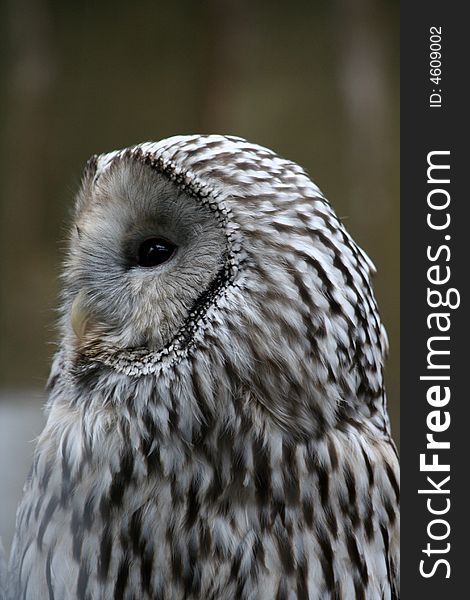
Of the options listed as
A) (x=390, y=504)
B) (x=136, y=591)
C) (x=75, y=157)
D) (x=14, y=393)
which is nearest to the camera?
(x=136, y=591)

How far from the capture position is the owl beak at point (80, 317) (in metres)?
1.25

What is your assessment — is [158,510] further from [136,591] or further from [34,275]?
[34,275]

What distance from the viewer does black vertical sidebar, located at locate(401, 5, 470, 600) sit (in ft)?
3.94

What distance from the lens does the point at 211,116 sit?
270 cm

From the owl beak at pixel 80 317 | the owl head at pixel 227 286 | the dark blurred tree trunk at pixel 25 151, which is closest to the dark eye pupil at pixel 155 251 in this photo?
the owl head at pixel 227 286

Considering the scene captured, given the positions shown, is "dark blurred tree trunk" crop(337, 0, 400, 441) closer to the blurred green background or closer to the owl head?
the blurred green background

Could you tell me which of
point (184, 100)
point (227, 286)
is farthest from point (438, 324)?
point (184, 100)

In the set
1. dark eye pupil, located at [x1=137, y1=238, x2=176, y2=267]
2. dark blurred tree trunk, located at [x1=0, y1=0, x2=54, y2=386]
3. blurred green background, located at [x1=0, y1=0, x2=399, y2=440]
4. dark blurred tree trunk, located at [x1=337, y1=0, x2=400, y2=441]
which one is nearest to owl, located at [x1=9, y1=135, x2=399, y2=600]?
dark eye pupil, located at [x1=137, y1=238, x2=176, y2=267]

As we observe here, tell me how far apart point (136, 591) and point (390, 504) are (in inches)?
14.0

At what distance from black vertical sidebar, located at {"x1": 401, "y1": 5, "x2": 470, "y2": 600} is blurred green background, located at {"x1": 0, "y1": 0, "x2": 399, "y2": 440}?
1.08 m

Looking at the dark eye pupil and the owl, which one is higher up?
the dark eye pupil

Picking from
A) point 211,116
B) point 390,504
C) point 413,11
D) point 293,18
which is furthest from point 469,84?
point 293,18

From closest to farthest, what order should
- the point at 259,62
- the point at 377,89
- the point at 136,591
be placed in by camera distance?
the point at 136,591 → the point at 259,62 → the point at 377,89

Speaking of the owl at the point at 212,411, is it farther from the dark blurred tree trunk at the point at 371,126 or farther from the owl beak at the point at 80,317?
the dark blurred tree trunk at the point at 371,126
